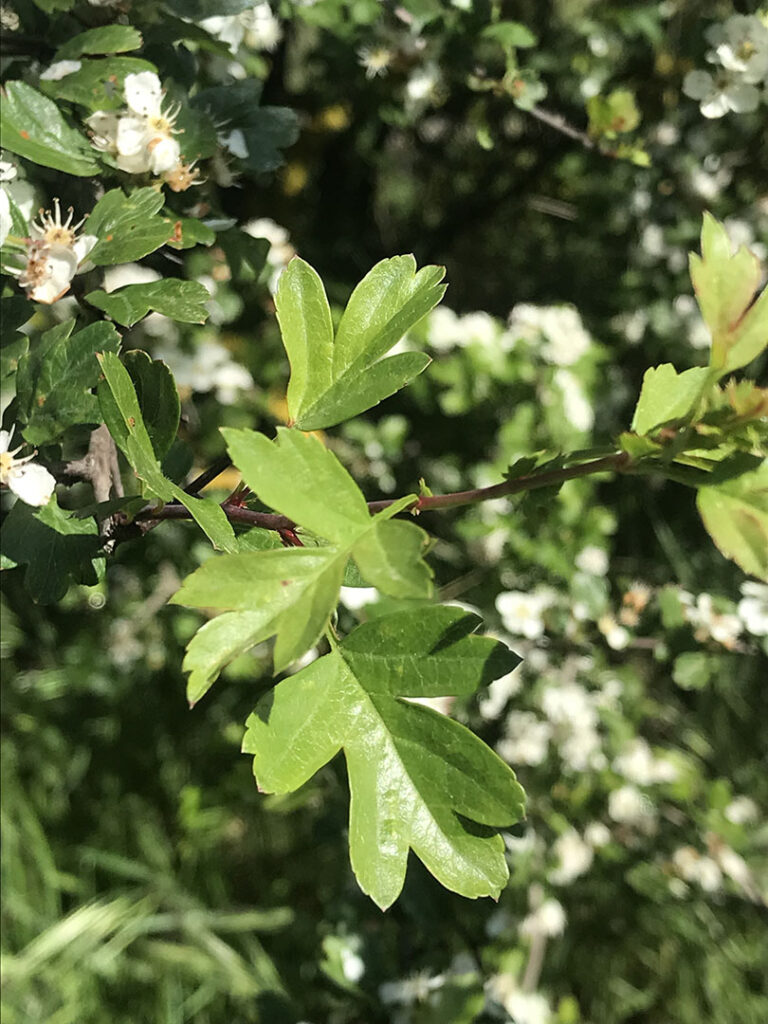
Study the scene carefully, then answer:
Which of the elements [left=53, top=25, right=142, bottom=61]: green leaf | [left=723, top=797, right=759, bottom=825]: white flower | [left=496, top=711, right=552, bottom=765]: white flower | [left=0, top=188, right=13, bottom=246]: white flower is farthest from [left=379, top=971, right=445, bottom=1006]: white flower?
[left=53, top=25, right=142, bottom=61]: green leaf

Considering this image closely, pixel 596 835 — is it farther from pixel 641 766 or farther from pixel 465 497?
pixel 465 497

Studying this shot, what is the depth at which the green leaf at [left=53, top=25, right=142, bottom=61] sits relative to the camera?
23.8 inches

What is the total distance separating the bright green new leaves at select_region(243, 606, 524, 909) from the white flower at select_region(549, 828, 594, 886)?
979 millimetres

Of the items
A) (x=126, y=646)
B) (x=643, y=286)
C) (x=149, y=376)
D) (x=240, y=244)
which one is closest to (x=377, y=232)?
(x=643, y=286)

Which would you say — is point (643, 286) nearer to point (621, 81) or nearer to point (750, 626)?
point (621, 81)

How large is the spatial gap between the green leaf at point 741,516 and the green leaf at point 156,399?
304mm

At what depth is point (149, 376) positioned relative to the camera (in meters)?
0.50

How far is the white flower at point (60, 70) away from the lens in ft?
2.02

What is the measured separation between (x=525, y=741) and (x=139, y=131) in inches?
39.7

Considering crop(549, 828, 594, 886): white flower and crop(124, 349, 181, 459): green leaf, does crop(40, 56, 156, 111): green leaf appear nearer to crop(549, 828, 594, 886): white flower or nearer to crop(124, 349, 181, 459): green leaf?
crop(124, 349, 181, 459): green leaf

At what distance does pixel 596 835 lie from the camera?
1366 mm

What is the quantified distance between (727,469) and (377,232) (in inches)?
86.1

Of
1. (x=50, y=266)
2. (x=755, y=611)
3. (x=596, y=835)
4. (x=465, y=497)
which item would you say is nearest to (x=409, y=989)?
(x=596, y=835)

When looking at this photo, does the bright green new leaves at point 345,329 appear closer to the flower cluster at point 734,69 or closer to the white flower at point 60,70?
the white flower at point 60,70
